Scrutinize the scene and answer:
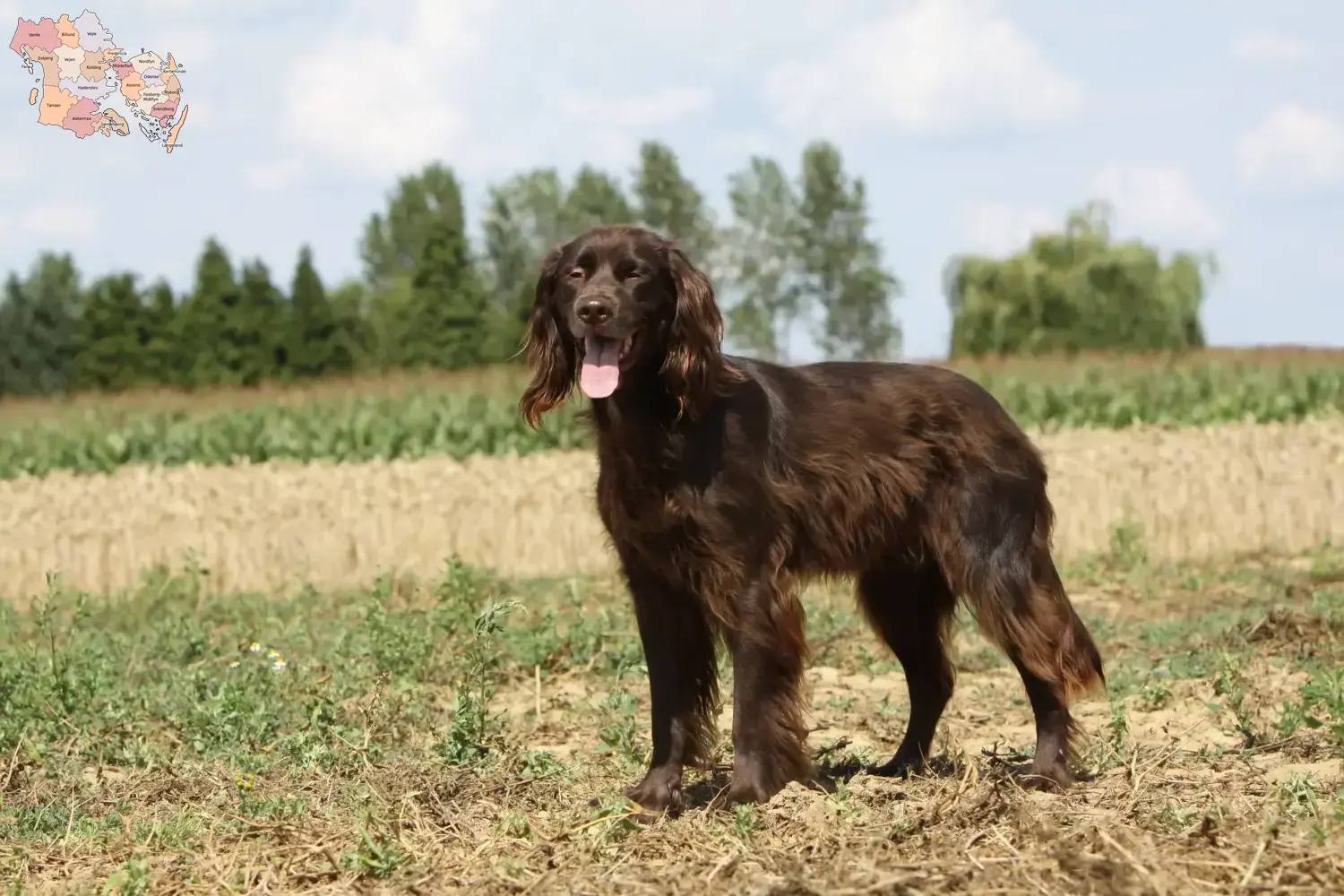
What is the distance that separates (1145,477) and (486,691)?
999 cm

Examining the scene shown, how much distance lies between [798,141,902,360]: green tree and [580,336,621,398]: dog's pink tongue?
175ft

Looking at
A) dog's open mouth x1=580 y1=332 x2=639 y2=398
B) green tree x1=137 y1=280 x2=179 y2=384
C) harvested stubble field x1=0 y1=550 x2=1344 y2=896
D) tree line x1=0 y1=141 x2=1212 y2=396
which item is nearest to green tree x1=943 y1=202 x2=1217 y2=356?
tree line x1=0 y1=141 x2=1212 y2=396

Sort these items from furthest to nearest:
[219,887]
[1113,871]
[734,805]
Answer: [734,805] < [219,887] < [1113,871]

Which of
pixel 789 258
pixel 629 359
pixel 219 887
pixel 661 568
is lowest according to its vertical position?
pixel 219 887

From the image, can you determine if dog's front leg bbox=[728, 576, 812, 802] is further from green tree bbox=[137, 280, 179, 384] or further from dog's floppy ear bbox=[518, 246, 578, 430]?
green tree bbox=[137, 280, 179, 384]

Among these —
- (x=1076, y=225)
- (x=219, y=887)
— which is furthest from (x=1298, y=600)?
(x=1076, y=225)

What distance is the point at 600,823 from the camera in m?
4.72

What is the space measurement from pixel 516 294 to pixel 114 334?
1390 cm

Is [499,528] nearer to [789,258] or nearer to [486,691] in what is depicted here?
[486,691]

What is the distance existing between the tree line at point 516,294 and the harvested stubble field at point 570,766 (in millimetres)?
25139

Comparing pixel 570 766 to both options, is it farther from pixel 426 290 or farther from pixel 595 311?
pixel 426 290

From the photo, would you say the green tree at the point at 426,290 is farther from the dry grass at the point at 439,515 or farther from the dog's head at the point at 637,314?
the dog's head at the point at 637,314

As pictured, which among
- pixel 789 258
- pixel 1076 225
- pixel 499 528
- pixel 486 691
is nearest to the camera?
pixel 486 691

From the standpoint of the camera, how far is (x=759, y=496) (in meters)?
5.36
